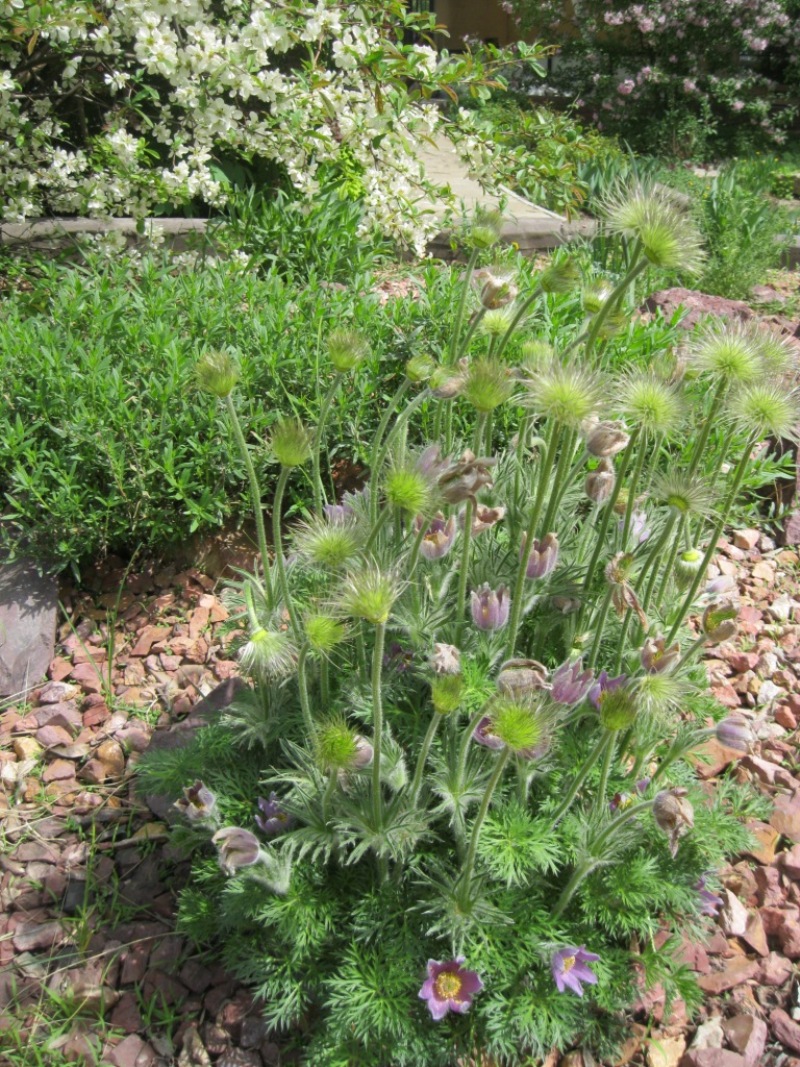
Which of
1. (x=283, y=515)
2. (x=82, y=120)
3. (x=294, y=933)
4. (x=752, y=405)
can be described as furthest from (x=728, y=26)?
(x=294, y=933)

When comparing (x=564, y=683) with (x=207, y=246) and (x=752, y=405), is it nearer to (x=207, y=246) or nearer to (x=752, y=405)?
(x=752, y=405)

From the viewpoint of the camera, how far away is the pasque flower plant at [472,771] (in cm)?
152

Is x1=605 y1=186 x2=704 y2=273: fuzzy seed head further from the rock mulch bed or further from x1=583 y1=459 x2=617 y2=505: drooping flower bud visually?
the rock mulch bed

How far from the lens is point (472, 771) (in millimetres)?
1712

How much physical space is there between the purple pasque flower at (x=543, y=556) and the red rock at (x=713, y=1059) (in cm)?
107

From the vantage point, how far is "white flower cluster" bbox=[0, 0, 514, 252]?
138 inches

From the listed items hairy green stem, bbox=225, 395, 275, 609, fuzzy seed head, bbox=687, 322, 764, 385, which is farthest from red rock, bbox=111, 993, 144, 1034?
fuzzy seed head, bbox=687, 322, 764, 385

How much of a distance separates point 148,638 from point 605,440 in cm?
186

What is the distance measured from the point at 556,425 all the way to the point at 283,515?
176cm

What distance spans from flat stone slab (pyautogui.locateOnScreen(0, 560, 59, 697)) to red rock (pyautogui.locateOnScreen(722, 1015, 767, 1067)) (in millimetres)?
2115

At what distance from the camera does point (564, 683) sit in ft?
5.31

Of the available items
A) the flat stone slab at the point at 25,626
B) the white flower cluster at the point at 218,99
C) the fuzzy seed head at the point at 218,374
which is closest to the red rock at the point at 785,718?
the fuzzy seed head at the point at 218,374

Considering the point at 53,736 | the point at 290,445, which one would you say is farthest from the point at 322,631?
the point at 53,736

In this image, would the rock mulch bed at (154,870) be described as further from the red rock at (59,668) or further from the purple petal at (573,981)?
the purple petal at (573,981)
